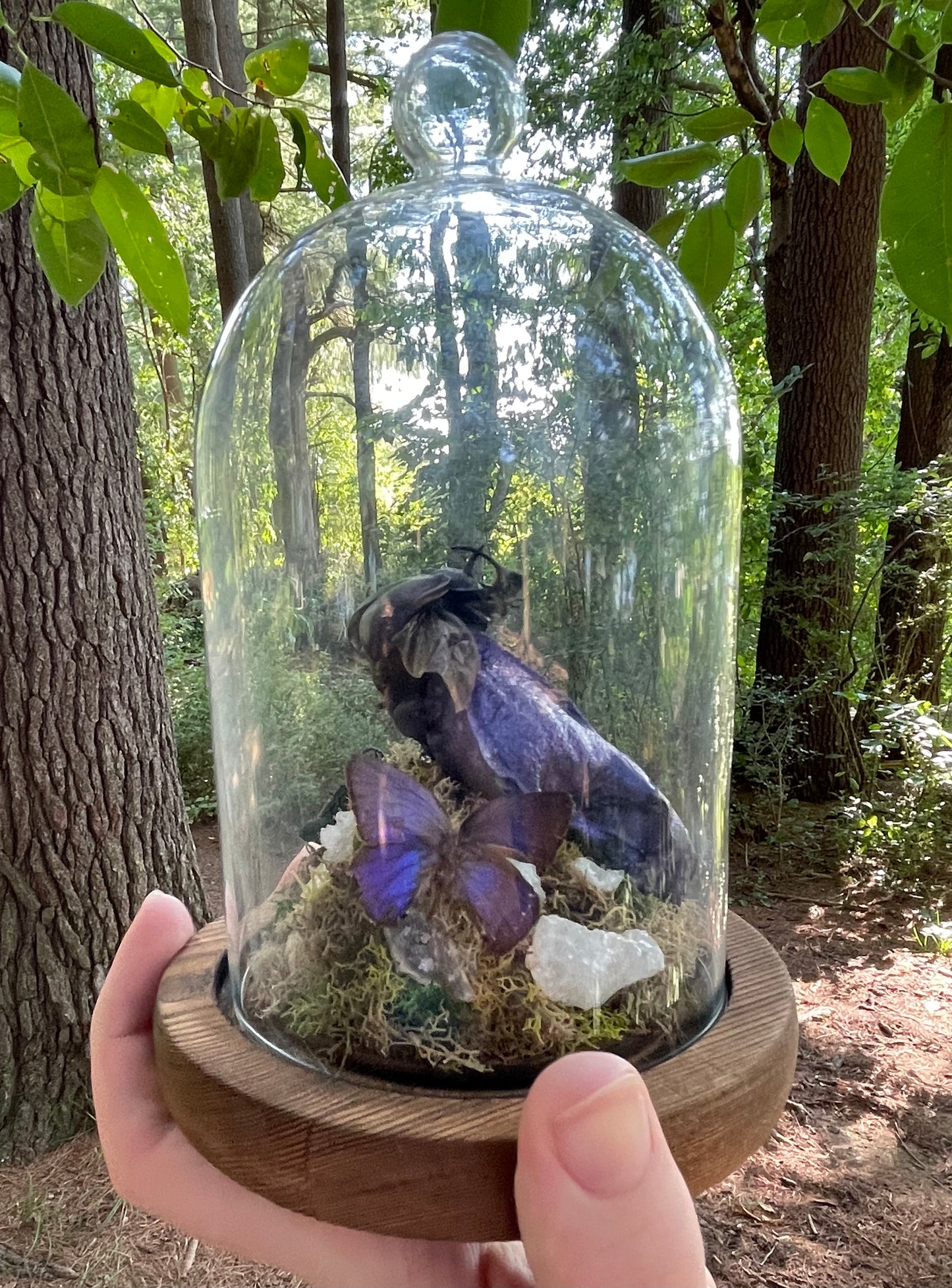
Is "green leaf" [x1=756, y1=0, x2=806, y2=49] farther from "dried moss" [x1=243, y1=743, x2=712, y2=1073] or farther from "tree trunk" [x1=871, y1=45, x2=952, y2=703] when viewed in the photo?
"tree trunk" [x1=871, y1=45, x2=952, y2=703]

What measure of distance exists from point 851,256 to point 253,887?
3.84 metres

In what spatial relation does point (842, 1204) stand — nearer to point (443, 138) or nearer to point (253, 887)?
point (253, 887)

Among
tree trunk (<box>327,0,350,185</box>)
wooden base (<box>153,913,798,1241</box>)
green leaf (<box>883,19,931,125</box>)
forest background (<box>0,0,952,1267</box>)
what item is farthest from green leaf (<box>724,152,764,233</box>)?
tree trunk (<box>327,0,350,185</box>)

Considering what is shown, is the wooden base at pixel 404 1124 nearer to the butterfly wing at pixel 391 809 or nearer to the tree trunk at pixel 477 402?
the butterfly wing at pixel 391 809

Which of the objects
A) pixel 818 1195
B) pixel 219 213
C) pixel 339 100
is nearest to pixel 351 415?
pixel 339 100

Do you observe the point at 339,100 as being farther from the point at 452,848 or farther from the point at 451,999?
the point at 451,999

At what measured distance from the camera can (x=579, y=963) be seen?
669mm

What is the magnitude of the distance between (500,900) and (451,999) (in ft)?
0.26

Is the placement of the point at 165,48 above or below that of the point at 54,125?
above

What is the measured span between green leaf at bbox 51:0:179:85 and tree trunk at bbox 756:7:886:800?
340cm

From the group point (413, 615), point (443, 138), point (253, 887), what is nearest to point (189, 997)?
point (253, 887)

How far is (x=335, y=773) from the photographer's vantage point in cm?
89

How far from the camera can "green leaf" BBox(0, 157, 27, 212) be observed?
66cm

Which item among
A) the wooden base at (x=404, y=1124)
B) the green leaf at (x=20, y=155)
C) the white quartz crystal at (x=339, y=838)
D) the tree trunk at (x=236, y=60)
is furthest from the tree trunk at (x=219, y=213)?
the wooden base at (x=404, y=1124)
